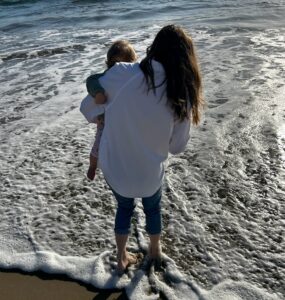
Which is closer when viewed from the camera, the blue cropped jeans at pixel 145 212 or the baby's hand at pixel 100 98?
the baby's hand at pixel 100 98

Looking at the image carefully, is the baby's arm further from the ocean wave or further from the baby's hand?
the ocean wave

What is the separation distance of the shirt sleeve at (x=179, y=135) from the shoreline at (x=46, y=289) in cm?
122

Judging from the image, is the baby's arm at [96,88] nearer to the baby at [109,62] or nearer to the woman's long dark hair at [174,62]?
the baby at [109,62]

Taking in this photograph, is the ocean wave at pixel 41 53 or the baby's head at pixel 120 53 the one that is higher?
the baby's head at pixel 120 53

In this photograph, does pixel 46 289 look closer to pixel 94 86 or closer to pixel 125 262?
pixel 125 262

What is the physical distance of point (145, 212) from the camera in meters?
3.20

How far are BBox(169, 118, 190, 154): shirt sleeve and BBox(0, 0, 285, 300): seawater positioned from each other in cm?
117

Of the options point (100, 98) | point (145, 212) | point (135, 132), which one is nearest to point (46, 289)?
point (145, 212)

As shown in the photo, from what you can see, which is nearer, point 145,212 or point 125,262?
point 145,212

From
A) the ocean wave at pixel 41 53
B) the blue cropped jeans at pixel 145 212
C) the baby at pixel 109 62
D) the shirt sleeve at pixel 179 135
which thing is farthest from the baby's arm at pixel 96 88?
the ocean wave at pixel 41 53

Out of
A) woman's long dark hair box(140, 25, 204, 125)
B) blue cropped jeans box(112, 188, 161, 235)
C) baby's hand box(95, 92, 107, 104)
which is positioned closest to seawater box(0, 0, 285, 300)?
blue cropped jeans box(112, 188, 161, 235)

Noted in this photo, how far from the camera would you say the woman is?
8.22 ft

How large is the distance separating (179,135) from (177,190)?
78.5 inches

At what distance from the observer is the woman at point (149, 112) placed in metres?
2.51
